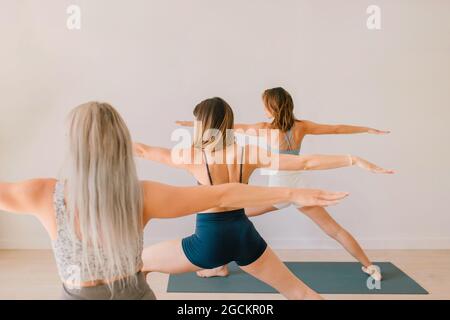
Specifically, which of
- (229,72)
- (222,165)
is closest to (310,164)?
(222,165)

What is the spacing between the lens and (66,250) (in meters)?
1.41

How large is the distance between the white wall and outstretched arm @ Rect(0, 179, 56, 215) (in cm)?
262

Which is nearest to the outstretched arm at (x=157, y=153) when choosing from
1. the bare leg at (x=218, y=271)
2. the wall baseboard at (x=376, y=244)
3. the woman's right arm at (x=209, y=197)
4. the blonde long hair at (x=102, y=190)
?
the woman's right arm at (x=209, y=197)

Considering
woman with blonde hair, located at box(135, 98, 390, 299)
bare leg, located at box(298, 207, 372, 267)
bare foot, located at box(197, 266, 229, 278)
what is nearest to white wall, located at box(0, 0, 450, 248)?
bare leg, located at box(298, 207, 372, 267)

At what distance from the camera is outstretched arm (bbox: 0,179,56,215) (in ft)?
4.60

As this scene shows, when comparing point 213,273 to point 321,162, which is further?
point 213,273

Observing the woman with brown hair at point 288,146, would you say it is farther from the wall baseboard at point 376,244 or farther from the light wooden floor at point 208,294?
the wall baseboard at point 376,244

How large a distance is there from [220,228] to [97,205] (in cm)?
96

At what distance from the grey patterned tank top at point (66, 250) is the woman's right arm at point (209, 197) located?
22 centimetres

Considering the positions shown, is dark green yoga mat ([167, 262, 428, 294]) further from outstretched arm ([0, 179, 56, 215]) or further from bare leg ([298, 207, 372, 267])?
outstretched arm ([0, 179, 56, 215])

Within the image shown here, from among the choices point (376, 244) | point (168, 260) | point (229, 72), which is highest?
point (229, 72)

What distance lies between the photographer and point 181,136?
4039mm

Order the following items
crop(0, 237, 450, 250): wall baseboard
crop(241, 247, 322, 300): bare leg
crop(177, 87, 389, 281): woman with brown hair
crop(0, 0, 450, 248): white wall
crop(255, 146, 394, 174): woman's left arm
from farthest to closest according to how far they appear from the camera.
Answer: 1. crop(0, 237, 450, 250): wall baseboard
2. crop(0, 0, 450, 248): white wall
3. crop(177, 87, 389, 281): woman with brown hair
4. crop(255, 146, 394, 174): woman's left arm
5. crop(241, 247, 322, 300): bare leg

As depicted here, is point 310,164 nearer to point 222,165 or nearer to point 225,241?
point 222,165
